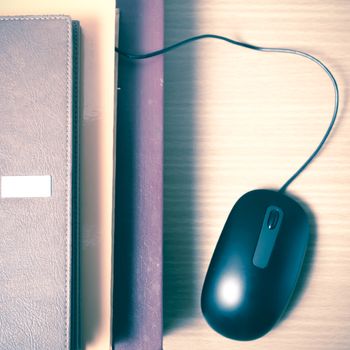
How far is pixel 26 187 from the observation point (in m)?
0.33

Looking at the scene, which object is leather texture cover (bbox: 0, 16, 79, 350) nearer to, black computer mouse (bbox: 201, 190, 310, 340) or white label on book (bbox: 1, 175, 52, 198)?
white label on book (bbox: 1, 175, 52, 198)

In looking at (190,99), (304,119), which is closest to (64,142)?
(190,99)

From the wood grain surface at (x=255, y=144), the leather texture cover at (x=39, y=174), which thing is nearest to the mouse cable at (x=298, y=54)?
the wood grain surface at (x=255, y=144)

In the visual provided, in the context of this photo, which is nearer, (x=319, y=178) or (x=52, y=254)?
(x=52, y=254)

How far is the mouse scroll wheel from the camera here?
397mm

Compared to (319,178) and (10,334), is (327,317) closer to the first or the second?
(319,178)

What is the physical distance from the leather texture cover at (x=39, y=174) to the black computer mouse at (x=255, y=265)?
15cm

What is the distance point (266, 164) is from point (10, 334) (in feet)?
1.02

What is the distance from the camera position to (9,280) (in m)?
0.32

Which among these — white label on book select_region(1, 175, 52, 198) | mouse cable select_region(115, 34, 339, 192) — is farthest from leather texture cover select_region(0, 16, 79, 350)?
mouse cable select_region(115, 34, 339, 192)

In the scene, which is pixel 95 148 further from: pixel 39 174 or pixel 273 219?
pixel 273 219

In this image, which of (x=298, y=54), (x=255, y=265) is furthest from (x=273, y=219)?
(x=298, y=54)

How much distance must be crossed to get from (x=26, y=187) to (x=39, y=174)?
2 centimetres

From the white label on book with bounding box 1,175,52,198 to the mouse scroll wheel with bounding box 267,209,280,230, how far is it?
9.0 inches
